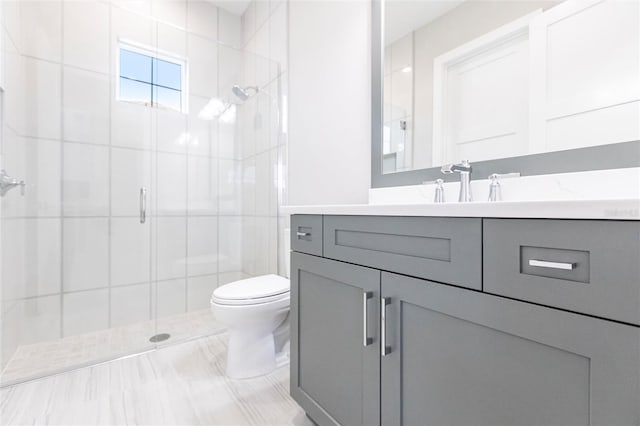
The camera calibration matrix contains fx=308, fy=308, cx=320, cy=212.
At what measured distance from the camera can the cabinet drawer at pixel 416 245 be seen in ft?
2.15

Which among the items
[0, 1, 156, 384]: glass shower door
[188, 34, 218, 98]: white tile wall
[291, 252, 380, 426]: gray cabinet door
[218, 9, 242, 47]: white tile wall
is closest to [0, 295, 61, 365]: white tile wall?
[0, 1, 156, 384]: glass shower door

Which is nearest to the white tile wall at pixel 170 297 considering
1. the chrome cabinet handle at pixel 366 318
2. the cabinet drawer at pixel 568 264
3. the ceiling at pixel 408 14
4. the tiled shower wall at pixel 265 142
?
the tiled shower wall at pixel 265 142

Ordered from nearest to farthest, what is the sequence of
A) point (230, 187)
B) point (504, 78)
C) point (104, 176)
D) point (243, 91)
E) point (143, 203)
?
point (504, 78) → point (104, 176) → point (143, 203) → point (243, 91) → point (230, 187)

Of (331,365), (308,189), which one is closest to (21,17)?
(308,189)

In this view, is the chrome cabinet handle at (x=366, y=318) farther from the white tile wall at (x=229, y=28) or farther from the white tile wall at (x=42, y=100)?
the white tile wall at (x=229, y=28)

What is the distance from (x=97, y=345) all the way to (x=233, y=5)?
2.81m

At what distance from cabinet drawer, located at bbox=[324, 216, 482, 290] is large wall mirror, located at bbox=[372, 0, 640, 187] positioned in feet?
1.75

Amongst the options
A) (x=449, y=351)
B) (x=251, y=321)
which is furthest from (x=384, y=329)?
(x=251, y=321)

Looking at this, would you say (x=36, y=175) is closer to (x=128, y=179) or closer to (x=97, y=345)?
(x=128, y=179)

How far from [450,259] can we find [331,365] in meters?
0.57

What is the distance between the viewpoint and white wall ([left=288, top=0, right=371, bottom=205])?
1.65m

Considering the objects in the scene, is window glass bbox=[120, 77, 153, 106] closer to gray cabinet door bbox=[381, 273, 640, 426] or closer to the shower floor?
the shower floor

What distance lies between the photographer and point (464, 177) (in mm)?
1124

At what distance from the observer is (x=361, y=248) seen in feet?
3.04
